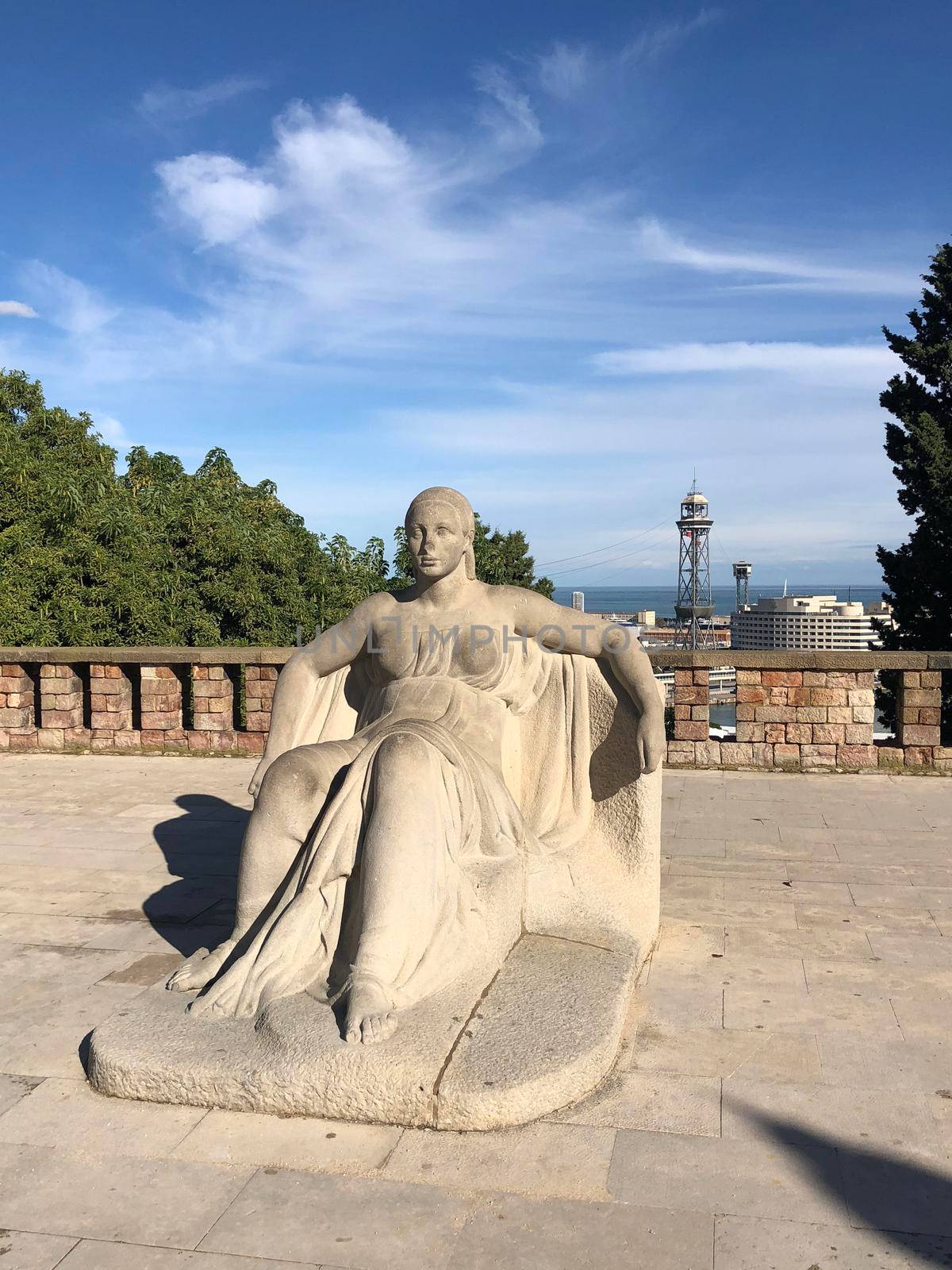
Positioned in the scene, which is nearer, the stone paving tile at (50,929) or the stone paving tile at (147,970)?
the stone paving tile at (147,970)

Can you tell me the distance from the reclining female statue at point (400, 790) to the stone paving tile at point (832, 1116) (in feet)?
3.00

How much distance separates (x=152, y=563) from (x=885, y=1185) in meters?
12.2

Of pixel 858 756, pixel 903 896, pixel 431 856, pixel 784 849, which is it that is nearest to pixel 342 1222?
pixel 431 856

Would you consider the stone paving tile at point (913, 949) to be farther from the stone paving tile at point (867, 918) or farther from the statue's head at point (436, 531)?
the statue's head at point (436, 531)

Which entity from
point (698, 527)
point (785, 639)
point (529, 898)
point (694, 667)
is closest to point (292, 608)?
point (694, 667)

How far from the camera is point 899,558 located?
16953 mm

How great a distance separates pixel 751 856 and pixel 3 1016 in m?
3.59

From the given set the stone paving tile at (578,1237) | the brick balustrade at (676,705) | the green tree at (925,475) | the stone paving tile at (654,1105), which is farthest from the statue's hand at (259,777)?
the green tree at (925,475)

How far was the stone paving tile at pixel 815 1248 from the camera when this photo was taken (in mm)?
2184

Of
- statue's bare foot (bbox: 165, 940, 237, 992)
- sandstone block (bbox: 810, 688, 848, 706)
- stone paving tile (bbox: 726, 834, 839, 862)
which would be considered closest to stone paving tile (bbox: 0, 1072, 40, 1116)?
statue's bare foot (bbox: 165, 940, 237, 992)

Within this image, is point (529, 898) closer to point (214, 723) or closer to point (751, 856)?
point (751, 856)

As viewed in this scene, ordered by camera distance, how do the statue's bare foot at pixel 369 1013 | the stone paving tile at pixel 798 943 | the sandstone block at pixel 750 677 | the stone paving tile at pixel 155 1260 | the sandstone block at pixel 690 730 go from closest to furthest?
the stone paving tile at pixel 155 1260, the statue's bare foot at pixel 369 1013, the stone paving tile at pixel 798 943, the sandstone block at pixel 750 677, the sandstone block at pixel 690 730

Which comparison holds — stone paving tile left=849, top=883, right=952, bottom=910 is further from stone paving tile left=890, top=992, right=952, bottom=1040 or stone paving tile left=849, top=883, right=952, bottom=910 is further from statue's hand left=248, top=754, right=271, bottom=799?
statue's hand left=248, top=754, right=271, bottom=799

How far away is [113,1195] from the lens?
2426mm
